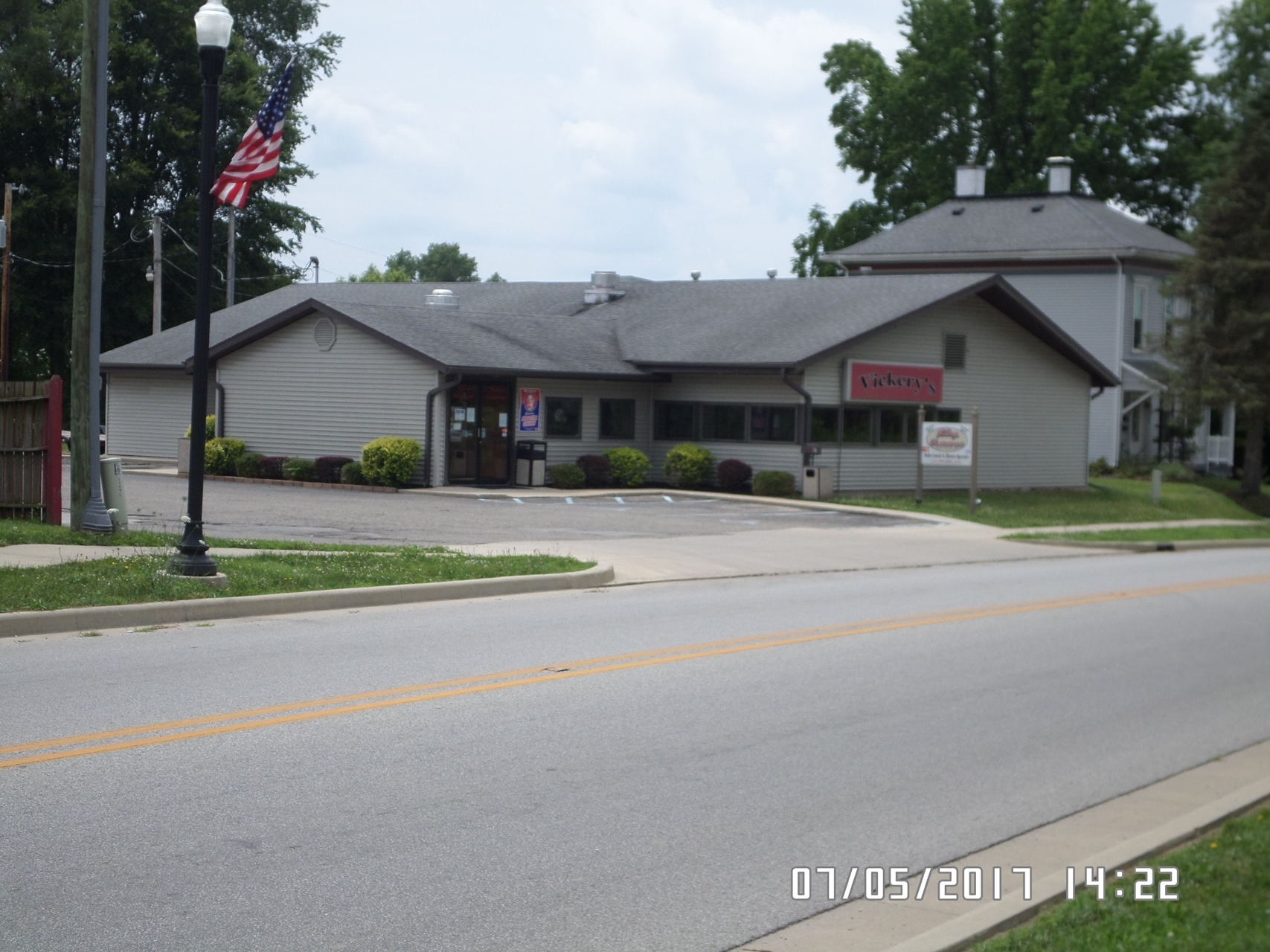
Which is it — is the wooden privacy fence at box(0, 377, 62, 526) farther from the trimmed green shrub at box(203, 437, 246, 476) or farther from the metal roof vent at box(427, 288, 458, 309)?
the metal roof vent at box(427, 288, 458, 309)

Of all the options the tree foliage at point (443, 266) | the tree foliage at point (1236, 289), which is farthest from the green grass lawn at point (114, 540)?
the tree foliage at point (443, 266)

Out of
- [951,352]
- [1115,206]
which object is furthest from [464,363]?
[1115,206]

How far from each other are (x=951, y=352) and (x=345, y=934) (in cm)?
3392

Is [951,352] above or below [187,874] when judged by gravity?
above

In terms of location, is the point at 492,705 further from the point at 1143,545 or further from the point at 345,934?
the point at 1143,545

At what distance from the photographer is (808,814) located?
23.9ft

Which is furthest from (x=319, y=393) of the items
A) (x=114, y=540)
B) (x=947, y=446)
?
(x=114, y=540)

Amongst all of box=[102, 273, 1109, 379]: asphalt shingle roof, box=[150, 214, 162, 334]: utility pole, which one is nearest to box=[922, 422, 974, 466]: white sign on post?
box=[102, 273, 1109, 379]: asphalt shingle roof

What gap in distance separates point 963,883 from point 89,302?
14.6m

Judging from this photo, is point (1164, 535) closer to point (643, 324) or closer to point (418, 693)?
point (643, 324)

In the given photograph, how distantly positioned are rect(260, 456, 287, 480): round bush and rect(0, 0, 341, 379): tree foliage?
798 inches

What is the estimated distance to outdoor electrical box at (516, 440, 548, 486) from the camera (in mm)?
34188

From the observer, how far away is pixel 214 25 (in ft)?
46.3

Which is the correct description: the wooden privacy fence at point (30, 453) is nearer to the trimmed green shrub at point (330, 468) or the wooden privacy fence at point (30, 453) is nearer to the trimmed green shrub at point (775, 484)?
the trimmed green shrub at point (330, 468)
